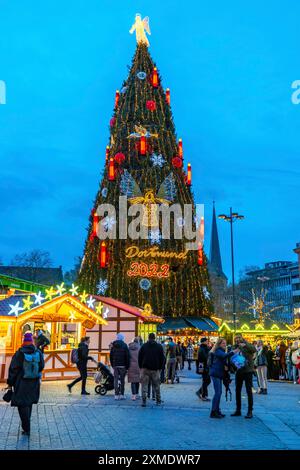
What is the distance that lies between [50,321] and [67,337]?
2.98 metres

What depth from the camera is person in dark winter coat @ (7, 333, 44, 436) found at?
8.31 metres

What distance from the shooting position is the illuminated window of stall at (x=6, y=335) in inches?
760

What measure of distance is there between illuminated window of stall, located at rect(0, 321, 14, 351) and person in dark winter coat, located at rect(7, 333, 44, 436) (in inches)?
445

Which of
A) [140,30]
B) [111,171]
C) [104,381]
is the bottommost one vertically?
[104,381]

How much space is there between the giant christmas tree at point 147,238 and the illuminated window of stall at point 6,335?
22.8 metres

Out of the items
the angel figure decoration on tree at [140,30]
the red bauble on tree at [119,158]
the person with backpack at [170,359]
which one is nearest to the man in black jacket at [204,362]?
the person with backpack at [170,359]

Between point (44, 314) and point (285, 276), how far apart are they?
117889mm

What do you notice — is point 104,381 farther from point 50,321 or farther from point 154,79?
point 154,79


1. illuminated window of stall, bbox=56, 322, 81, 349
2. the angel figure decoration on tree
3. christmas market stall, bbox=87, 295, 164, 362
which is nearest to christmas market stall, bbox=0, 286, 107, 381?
illuminated window of stall, bbox=56, 322, 81, 349

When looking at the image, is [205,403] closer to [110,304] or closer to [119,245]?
[110,304]

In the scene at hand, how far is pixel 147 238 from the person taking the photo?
42969mm

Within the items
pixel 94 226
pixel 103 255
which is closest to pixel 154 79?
pixel 94 226
